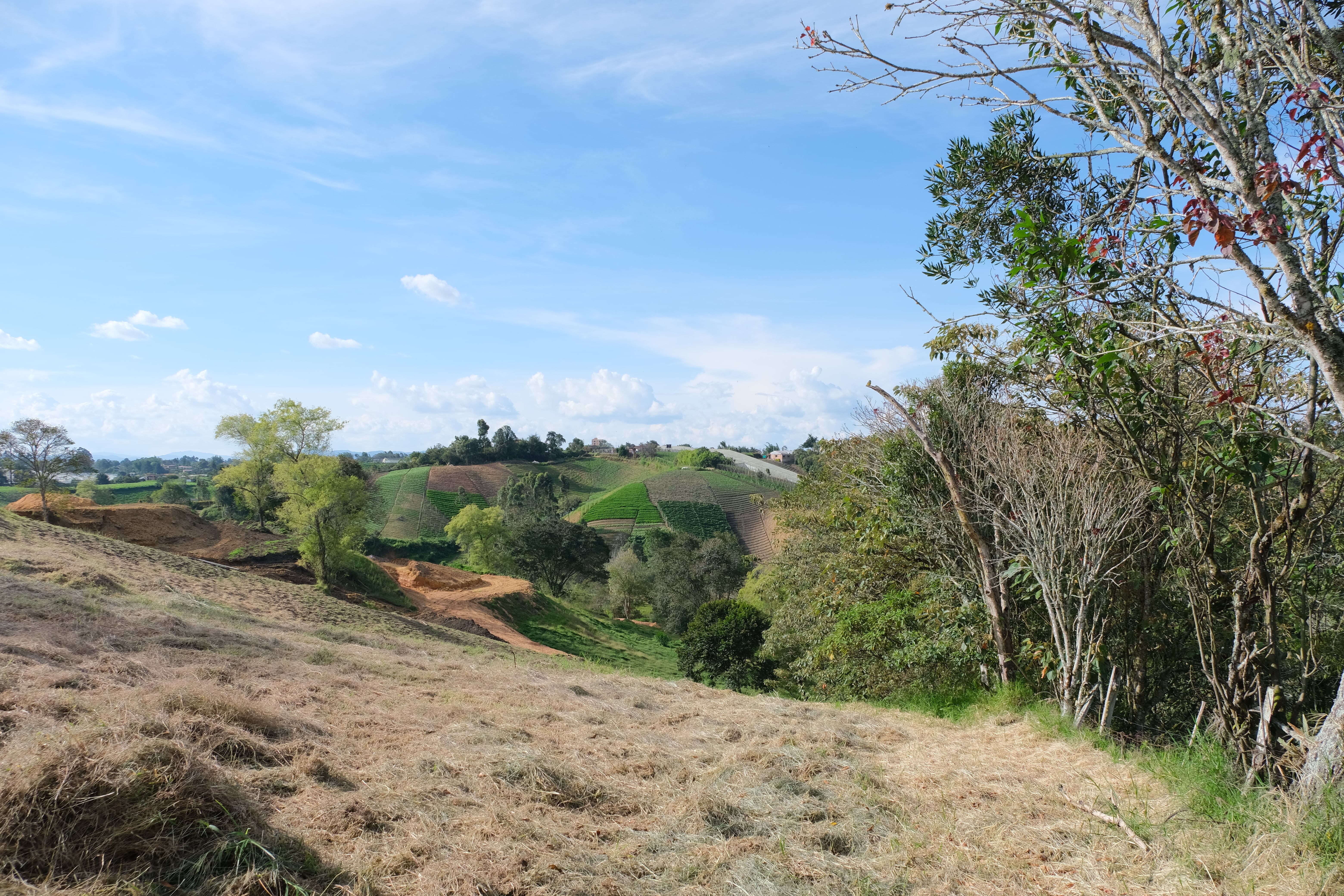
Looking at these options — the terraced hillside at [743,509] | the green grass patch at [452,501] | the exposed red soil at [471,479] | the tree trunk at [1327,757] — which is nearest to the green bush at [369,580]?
the terraced hillside at [743,509]

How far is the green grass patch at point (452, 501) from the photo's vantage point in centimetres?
6650

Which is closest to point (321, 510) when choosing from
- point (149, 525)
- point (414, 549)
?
point (149, 525)

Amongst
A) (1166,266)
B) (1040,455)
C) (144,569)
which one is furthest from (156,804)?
(144,569)

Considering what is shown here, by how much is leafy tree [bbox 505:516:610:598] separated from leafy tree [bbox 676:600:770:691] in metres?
24.7

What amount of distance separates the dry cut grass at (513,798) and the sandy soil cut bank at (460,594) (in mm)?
14322

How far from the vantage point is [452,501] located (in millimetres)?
69000

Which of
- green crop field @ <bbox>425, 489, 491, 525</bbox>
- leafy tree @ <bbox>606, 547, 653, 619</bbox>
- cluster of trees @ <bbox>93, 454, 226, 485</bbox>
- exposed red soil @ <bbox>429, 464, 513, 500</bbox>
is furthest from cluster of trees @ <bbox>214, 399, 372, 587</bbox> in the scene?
cluster of trees @ <bbox>93, 454, 226, 485</bbox>

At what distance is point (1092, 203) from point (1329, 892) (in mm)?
5471

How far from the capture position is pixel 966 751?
6469 mm

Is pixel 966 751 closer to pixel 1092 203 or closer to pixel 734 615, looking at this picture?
pixel 1092 203

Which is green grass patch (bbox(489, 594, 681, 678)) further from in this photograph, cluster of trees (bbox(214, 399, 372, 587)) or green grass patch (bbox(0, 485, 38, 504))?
green grass patch (bbox(0, 485, 38, 504))

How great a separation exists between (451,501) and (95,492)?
28794 mm

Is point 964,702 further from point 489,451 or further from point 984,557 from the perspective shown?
point 489,451

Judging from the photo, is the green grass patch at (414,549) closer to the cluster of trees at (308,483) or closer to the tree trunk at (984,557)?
the cluster of trees at (308,483)
